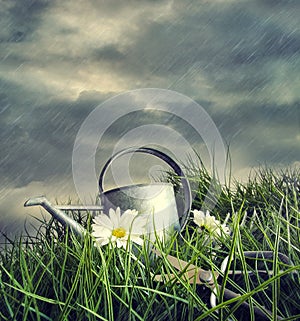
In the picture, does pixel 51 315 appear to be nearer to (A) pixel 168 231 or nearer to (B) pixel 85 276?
(B) pixel 85 276

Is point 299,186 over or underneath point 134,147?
over

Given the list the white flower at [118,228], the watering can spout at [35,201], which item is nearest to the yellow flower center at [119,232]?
Result: the white flower at [118,228]

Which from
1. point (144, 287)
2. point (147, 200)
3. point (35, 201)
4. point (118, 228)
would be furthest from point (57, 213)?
point (144, 287)

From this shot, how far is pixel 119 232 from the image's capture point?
3.63 feet

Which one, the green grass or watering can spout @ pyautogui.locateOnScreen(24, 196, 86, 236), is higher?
watering can spout @ pyautogui.locateOnScreen(24, 196, 86, 236)

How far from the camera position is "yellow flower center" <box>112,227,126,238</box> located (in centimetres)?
110

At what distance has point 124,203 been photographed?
1632 mm

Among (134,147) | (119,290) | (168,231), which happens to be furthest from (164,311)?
(134,147)

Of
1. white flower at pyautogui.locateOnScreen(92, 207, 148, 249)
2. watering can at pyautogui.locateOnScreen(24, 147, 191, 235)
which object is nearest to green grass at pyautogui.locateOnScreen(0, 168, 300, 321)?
white flower at pyautogui.locateOnScreen(92, 207, 148, 249)

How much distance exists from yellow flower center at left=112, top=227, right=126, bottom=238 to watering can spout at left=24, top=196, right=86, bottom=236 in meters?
0.34

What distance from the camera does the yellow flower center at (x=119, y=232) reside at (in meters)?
1.10

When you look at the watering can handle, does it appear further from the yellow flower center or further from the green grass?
the yellow flower center

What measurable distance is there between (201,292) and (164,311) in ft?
0.69

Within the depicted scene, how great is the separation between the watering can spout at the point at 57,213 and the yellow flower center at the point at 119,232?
1.11 feet
